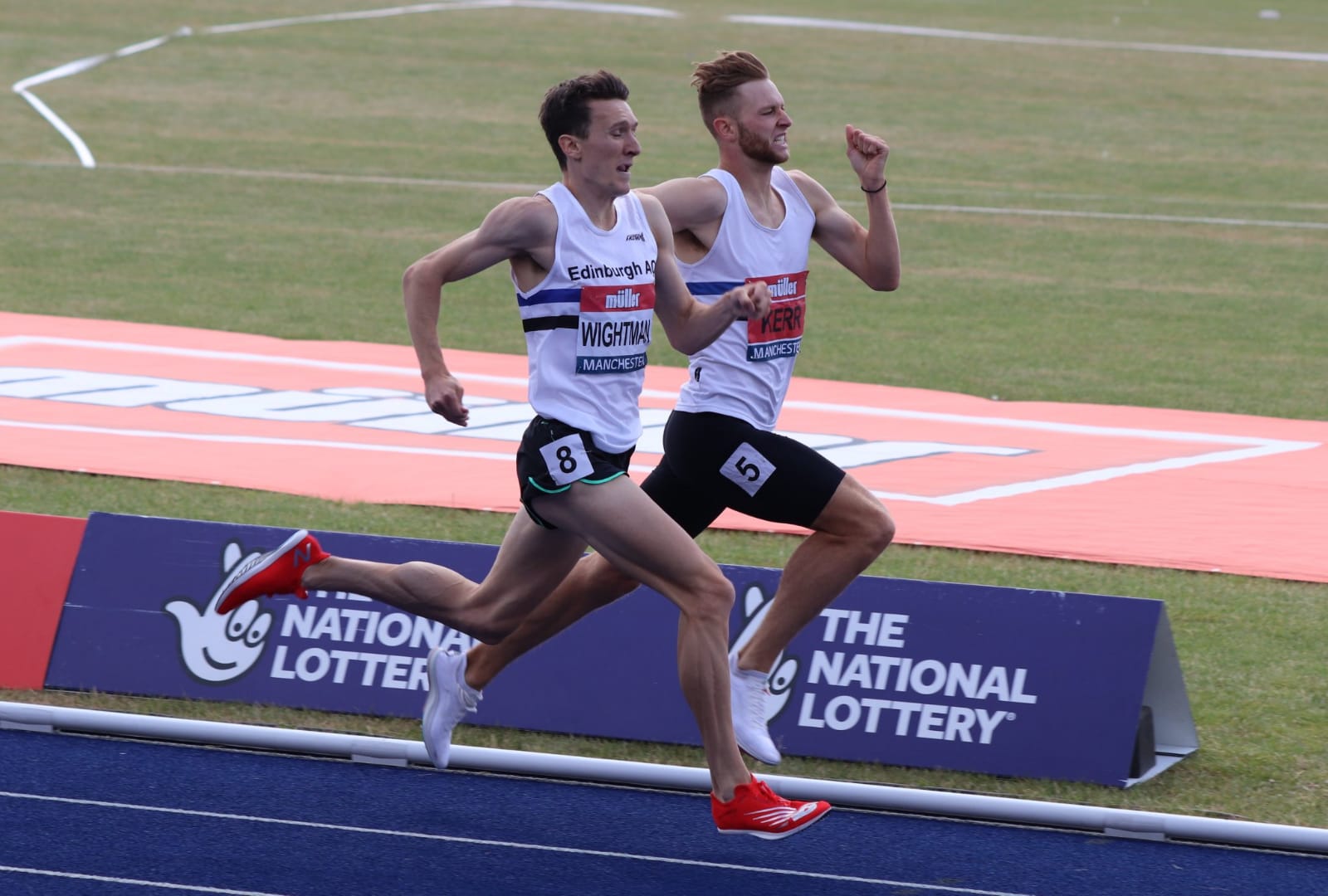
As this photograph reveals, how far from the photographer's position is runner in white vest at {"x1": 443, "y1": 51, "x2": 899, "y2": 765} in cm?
586

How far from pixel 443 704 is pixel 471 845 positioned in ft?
1.67

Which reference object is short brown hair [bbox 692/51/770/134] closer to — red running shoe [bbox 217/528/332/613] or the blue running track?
red running shoe [bbox 217/528/332/613]

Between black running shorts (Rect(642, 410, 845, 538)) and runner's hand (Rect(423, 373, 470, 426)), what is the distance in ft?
2.81

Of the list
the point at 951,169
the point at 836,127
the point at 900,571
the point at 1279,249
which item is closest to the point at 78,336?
the point at 900,571

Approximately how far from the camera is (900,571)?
8.27 m

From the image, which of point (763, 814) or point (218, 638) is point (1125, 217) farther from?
point (763, 814)

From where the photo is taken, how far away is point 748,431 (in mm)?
5914

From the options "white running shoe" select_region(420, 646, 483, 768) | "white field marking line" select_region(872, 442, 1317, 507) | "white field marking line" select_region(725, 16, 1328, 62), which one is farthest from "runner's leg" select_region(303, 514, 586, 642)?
"white field marking line" select_region(725, 16, 1328, 62)

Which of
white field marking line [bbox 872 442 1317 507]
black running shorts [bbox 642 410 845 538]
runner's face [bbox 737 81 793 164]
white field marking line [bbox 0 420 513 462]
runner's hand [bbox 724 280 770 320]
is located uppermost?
runner's face [bbox 737 81 793 164]

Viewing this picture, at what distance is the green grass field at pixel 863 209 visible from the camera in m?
8.05

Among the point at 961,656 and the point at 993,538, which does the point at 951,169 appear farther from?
the point at 961,656

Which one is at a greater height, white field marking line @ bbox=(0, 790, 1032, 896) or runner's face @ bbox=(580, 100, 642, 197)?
runner's face @ bbox=(580, 100, 642, 197)

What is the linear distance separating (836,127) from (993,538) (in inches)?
824

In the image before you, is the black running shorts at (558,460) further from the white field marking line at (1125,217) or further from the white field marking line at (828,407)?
the white field marking line at (1125,217)
